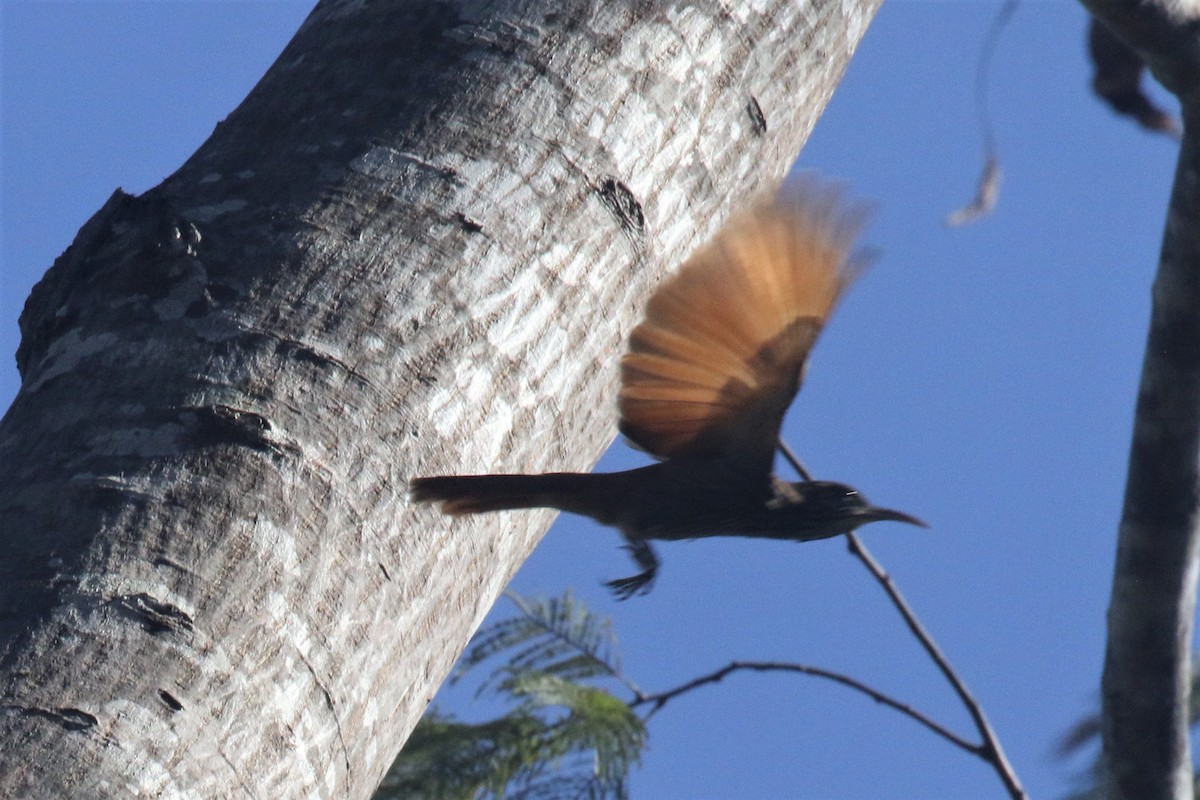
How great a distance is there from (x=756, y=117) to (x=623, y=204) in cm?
35

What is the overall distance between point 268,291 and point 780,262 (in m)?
1.07

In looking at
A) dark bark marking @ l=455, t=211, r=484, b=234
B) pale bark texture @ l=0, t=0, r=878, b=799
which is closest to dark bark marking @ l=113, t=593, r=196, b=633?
pale bark texture @ l=0, t=0, r=878, b=799

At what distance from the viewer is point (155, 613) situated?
141 centimetres

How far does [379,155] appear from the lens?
1799 mm

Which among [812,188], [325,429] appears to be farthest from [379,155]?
[812,188]

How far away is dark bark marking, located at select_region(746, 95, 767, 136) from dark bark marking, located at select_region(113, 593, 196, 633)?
1.23 meters

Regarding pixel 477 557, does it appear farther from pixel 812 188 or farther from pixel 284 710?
pixel 812 188

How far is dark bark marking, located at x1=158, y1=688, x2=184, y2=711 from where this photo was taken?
137cm

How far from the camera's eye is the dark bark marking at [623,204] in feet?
6.30

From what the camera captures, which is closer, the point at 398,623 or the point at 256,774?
the point at 256,774

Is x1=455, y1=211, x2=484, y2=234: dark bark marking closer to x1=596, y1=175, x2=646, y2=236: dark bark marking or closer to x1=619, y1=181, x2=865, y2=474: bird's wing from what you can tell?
x1=596, y1=175, x2=646, y2=236: dark bark marking

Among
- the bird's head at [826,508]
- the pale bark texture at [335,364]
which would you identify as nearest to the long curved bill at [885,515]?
the bird's head at [826,508]

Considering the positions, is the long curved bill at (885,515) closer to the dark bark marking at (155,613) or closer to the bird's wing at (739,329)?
the bird's wing at (739,329)

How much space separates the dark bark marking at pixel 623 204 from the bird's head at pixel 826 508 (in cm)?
129
